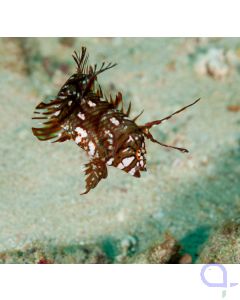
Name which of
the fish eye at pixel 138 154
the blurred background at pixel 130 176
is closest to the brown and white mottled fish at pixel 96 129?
the fish eye at pixel 138 154

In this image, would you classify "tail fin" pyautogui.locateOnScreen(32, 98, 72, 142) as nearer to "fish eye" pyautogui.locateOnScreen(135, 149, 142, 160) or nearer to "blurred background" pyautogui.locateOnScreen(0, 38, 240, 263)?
"fish eye" pyautogui.locateOnScreen(135, 149, 142, 160)

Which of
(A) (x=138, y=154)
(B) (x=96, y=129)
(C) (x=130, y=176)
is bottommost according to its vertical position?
(C) (x=130, y=176)

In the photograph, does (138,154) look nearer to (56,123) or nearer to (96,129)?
(96,129)

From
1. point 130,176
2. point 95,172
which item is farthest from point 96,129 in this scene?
point 130,176

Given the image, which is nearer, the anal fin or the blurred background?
the anal fin

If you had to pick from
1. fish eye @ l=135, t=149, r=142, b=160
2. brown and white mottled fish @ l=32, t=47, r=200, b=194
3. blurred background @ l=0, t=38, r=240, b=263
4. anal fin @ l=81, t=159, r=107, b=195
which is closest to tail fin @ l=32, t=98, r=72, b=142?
brown and white mottled fish @ l=32, t=47, r=200, b=194
